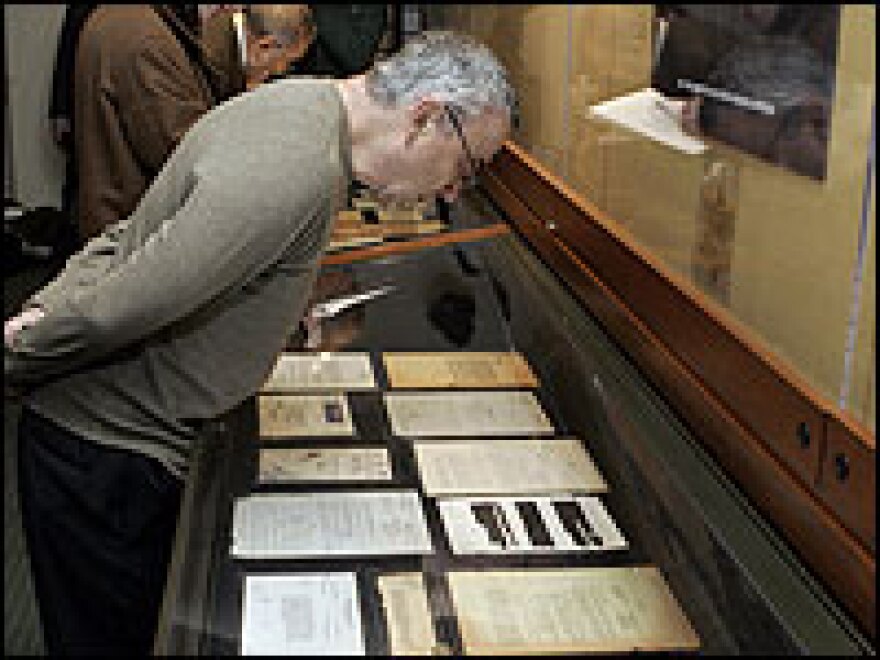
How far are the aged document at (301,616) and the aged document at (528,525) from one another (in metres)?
0.20

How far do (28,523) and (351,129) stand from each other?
3.16 feet

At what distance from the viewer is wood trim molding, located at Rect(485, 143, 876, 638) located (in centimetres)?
157

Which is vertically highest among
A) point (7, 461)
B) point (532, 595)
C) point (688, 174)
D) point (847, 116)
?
point (847, 116)

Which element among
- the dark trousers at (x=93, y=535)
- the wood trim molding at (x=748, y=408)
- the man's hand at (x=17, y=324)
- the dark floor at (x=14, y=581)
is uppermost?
the man's hand at (x=17, y=324)

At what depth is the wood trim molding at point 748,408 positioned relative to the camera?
157cm

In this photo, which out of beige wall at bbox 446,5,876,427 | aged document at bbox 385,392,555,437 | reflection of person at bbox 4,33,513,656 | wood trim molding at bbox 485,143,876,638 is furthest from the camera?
aged document at bbox 385,392,555,437

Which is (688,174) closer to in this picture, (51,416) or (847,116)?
(847,116)

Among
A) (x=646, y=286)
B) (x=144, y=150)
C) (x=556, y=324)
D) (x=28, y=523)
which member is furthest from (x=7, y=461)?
(x=646, y=286)

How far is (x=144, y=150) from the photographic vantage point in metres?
3.63

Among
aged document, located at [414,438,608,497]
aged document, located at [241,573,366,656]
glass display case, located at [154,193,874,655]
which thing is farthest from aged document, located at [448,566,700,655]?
aged document, located at [414,438,608,497]

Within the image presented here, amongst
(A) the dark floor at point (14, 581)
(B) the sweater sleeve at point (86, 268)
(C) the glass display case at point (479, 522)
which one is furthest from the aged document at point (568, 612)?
(A) the dark floor at point (14, 581)

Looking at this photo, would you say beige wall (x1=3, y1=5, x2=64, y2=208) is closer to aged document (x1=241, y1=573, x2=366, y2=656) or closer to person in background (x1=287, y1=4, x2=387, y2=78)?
person in background (x1=287, y1=4, x2=387, y2=78)

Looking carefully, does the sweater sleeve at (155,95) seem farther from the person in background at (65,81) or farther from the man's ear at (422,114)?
the man's ear at (422,114)

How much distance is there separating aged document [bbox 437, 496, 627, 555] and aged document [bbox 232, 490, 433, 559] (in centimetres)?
5
